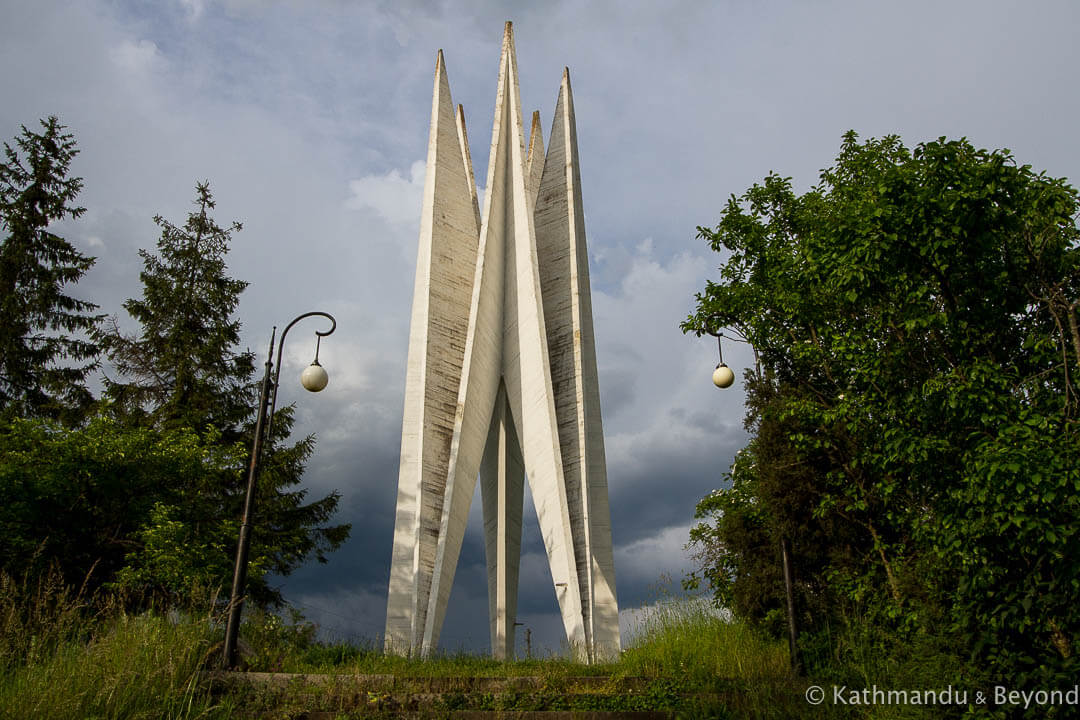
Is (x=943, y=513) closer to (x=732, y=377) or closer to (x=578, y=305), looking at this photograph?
(x=732, y=377)

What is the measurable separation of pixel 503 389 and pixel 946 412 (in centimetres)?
914

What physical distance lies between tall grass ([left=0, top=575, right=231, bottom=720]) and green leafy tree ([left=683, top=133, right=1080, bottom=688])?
6.61 metres

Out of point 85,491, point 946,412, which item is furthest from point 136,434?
point 946,412

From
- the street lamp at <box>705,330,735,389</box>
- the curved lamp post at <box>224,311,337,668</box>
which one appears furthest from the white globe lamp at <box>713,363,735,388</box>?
the curved lamp post at <box>224,311,337,668</box>

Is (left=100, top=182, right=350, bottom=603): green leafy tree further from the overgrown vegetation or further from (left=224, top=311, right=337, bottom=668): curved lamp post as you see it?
(left=224, top=311, right=337, bottom=668): curved lamp post

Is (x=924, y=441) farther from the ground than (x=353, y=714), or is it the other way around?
(x=924, y=441)

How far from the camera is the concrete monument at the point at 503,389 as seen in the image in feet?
40.8

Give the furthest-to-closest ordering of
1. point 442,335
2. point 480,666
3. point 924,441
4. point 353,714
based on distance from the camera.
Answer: point 442,335 < point 480,666 < point 924,441 < point 353,714

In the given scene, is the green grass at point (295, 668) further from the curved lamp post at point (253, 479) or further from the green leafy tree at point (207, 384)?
the green leafy tree at point (207, 384)

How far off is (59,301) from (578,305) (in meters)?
13.2

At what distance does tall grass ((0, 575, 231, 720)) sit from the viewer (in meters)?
5.22

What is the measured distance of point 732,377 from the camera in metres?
10.2

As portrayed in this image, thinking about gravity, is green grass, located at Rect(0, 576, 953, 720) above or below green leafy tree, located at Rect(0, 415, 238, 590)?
below

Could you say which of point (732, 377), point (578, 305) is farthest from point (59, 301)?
point (732, 377)
